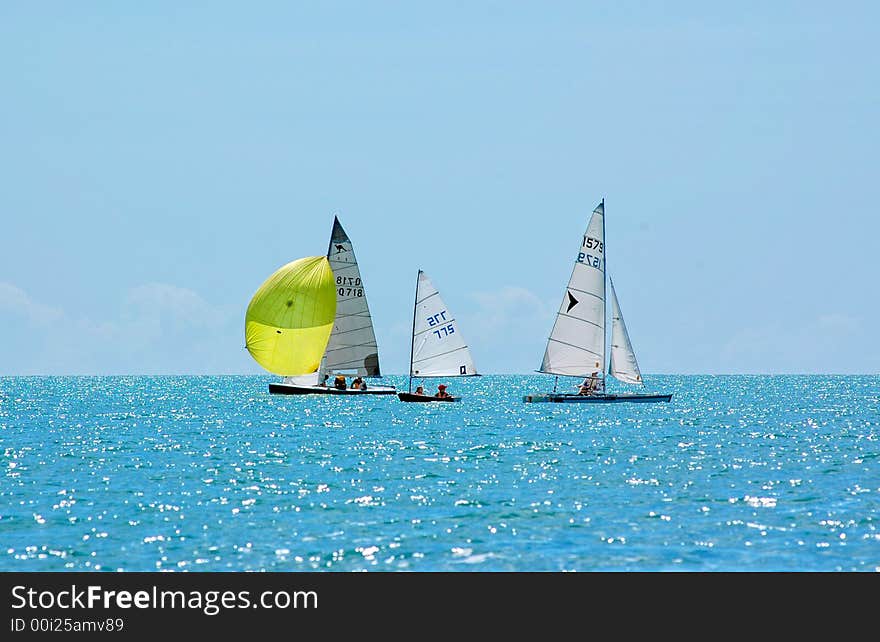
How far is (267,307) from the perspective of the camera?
88.1 metres

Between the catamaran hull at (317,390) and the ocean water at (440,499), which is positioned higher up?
the catamaran hull at (317,390)

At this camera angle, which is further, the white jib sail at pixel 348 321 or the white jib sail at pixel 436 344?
the white jib sail at pixel 348 321

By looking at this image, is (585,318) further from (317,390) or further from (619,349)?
(317,390)

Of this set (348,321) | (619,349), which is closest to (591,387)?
(619,349)

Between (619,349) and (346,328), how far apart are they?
20.7 m

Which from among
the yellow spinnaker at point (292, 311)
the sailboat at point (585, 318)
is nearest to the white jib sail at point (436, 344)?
the sailboat at point (585, 318)

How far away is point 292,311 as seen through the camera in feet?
287

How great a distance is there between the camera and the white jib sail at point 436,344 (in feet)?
262

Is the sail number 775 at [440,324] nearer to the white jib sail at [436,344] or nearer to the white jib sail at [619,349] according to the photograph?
the white jib sail at [436,344]

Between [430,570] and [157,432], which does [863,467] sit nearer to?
[430,570]
